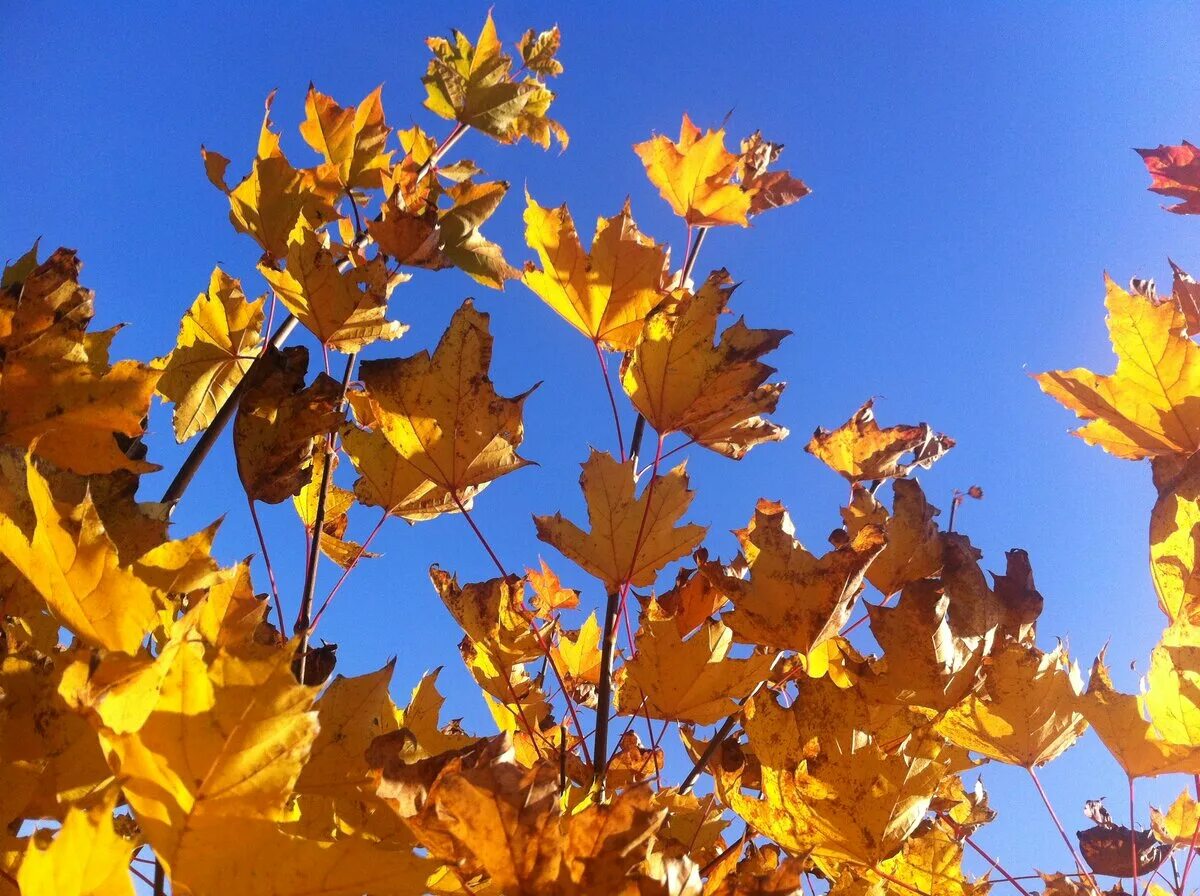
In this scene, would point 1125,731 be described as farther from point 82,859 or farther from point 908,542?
point 82,859

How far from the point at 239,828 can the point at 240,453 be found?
48cm

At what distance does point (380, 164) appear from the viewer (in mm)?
1304

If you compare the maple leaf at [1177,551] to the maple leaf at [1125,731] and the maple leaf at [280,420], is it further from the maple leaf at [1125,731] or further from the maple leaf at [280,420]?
the maple leaf at [280,420]

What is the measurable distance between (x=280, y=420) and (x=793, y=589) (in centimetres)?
58

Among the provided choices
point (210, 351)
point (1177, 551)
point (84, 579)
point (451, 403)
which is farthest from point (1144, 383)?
point (210, 351)

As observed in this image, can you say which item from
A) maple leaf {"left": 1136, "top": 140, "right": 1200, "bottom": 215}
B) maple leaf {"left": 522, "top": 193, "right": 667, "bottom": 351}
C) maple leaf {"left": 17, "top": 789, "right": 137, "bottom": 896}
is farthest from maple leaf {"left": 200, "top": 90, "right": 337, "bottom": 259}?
maple leaf {"left": 1136, "top": 140, "right": 1200, "bottom": 215}

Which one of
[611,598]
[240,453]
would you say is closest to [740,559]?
[611,598]

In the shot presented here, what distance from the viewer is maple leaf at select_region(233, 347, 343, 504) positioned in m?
0.85

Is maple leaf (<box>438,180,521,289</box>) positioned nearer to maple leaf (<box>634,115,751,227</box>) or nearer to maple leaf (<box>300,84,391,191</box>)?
maple leaf (<box>300,84,391,191</box>)

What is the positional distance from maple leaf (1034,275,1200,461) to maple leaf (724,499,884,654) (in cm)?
Answer: 41

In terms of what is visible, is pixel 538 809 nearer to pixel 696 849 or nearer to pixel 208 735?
pixel 208 735

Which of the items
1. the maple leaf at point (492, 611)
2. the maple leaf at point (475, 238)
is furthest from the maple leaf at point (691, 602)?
the maple leaf at point (475, 238)

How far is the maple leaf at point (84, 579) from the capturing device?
Result: 530 mm

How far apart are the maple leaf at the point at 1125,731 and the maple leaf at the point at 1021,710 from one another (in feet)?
0.08
